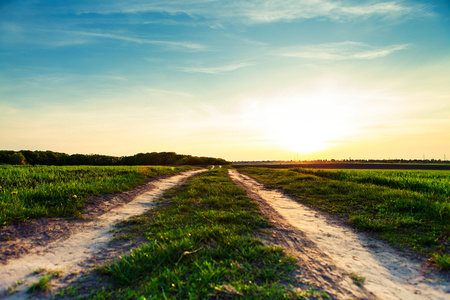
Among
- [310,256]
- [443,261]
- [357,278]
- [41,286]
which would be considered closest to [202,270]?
[310,256]

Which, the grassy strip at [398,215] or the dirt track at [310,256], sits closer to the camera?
the dirt track at [310,256]

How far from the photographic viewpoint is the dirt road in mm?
3059

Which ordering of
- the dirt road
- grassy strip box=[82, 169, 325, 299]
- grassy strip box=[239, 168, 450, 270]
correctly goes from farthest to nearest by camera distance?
grassy strip box=[239, 168, 450, 270] → the dirt road → grassy strip box=[82, 169, 325, 299]

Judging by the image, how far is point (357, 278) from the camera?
332 cm

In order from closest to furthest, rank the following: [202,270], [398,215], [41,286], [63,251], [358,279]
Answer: [41,286]
[202,270]
[358,279]
[63,251]
[398,215]

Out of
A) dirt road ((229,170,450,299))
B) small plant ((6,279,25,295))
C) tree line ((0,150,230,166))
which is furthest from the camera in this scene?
tree line ((0,150,230,166))

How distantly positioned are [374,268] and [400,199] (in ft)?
18.1

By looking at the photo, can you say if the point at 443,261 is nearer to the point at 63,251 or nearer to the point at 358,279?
the point at 358,279

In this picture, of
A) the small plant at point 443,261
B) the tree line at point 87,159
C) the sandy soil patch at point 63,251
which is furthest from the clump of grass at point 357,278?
the tree line at point 87,159

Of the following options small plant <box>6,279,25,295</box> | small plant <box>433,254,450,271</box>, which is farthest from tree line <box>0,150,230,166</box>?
small plant <box>433,254,450,271</box>

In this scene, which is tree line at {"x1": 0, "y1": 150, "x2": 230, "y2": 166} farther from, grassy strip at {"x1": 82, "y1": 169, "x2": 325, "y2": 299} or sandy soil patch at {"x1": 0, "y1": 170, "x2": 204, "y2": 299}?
grassy strip at {"x1": 82, "y1": 169, "x2": 325, "y2": 299}

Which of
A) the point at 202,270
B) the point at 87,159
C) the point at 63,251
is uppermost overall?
the point at 87,159

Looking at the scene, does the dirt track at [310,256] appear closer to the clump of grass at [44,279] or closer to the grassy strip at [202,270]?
the clump of grass at [44,279]

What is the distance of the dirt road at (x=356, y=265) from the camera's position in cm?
306
